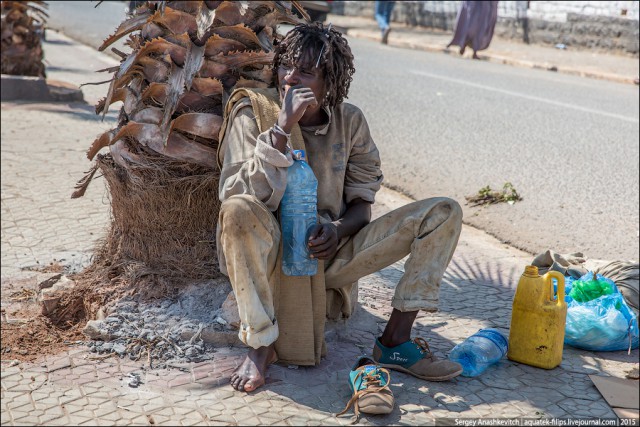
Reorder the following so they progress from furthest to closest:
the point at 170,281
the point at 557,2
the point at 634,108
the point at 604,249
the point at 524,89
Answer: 1. the point at 557,2
2. the point at 524,89
3. the point at 634,108
4. the point at 604,249
5. the point at 170,281

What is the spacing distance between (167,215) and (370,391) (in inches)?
50.1

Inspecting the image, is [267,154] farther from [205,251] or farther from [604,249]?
[604,249]

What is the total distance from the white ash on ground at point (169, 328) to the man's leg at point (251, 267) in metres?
0.30

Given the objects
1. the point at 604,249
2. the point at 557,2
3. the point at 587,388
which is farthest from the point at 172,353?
the point at 557,2

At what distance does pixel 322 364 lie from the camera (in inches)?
127

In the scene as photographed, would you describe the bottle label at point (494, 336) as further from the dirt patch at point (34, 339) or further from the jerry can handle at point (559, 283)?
the dirt patch at point (34, 339)

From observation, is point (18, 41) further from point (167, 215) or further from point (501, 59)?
point (501, 59)

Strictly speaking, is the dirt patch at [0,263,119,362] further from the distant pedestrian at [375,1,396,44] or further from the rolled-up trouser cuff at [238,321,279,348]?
the distant pedestrian at [375,1,396,44]

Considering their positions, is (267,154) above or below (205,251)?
above

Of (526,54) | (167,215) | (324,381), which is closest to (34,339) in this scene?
(167,215)

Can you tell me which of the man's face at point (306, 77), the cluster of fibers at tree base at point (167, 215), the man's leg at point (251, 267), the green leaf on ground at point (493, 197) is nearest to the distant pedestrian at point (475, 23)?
the green leaf on ground at point (493, 197)

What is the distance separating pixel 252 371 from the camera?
296 cm

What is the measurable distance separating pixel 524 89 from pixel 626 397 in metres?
7.97

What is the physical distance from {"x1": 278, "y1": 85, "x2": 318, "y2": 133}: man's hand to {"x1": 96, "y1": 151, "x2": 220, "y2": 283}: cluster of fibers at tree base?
0.67 meters
